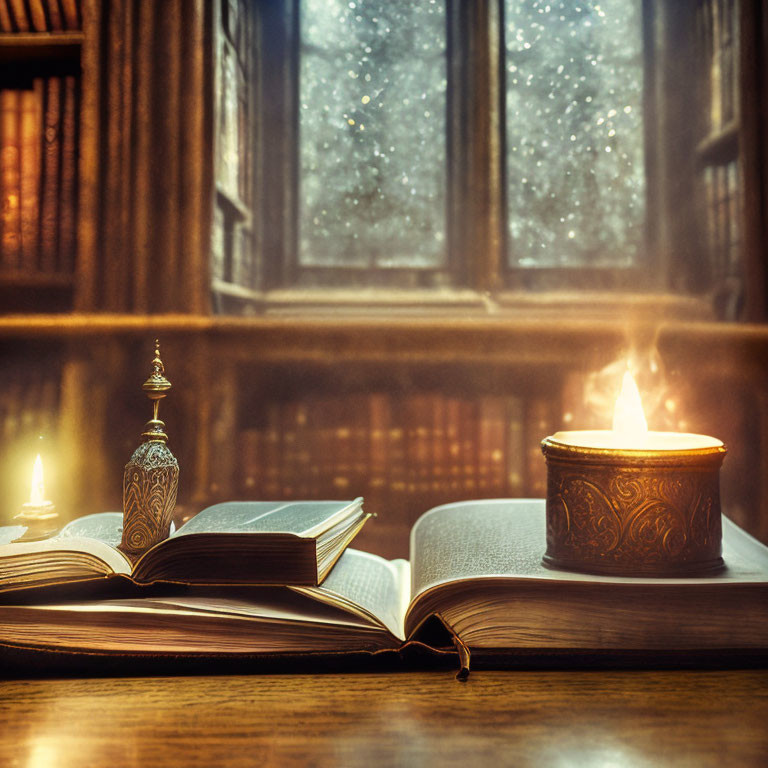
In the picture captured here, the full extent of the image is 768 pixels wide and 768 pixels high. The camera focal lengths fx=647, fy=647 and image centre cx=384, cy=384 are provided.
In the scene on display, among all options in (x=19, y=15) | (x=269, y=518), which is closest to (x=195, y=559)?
(x=269, y=518)

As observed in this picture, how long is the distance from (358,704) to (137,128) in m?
Answer: 1.37

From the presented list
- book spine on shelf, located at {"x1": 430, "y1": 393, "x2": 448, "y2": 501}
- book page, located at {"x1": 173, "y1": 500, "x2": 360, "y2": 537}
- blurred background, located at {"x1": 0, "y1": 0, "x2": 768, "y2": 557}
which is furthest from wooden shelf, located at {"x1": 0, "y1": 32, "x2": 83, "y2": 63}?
book page, located at {"x1": 173, "y1": 500, "x2": 360, "y2": 537}

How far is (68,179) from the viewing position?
1543 mm

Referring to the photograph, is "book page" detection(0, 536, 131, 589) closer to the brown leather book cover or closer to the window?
the window

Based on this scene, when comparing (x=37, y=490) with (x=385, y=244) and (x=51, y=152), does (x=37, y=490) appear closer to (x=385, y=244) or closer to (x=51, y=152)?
(x=51, y=152)

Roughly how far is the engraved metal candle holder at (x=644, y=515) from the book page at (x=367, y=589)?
16 cm

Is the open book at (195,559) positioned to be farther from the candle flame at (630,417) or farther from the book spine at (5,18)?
the book spine at (5,18)

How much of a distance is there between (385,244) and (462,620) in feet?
4.91

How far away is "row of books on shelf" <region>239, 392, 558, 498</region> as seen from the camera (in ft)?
4.82

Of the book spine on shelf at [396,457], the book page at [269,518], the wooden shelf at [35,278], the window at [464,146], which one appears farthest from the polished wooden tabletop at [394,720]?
the window at [464,146]

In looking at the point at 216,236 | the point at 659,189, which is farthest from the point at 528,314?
the point at 216,236

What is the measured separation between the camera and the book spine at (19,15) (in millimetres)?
1546

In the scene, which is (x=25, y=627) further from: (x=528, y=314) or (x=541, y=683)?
(x=528, y=314)

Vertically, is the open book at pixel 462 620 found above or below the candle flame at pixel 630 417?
below
